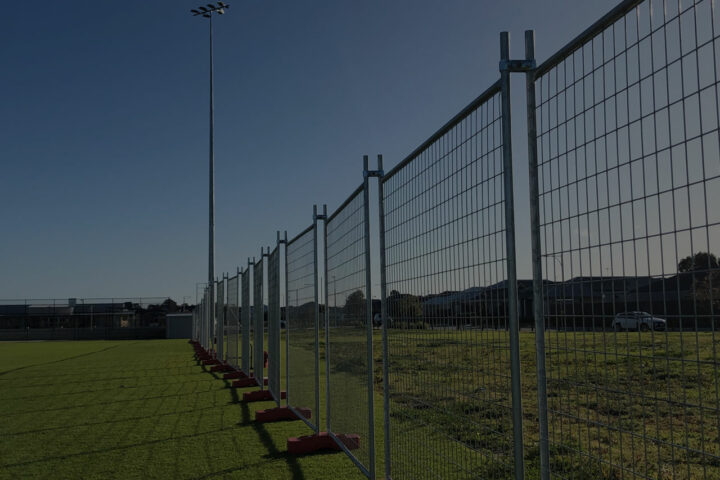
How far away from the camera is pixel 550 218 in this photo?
2.36 metres

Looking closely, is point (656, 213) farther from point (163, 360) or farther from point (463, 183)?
point (163, 360)

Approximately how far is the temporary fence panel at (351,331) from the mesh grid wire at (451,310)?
678 mm

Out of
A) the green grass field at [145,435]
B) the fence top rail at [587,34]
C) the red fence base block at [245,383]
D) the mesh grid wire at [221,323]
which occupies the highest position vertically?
the fence top rail at [587,34]

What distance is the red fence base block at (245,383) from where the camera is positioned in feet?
38.8

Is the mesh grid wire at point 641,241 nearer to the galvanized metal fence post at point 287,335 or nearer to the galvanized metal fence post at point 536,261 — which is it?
the galvanized metal fence post at point 536,261

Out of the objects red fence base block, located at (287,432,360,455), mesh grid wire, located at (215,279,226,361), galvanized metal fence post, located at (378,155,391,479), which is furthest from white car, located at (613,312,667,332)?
mesh grid wire, located at (215,279,226,361)

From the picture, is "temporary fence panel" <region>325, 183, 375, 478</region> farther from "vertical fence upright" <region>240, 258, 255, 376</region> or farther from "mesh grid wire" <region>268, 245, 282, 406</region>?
"vertical fence upright" <region>240, 258, 255, 376</region>

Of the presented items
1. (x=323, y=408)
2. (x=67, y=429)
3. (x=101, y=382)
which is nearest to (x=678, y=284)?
(x=323, y=408)

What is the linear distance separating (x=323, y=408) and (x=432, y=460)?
473 centimetres

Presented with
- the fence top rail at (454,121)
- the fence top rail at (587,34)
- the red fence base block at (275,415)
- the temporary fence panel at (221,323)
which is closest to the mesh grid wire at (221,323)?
the temporary fence panel at (221,323)

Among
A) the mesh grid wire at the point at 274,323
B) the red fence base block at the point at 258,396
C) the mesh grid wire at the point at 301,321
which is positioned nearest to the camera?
the mesh grid wire at the point at 301,321

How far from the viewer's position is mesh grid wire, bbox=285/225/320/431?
7586 millimetres

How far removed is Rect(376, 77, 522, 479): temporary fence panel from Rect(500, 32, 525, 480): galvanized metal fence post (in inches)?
1.1

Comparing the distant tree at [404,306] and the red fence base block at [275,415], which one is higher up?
the distant tree at [404,306]
